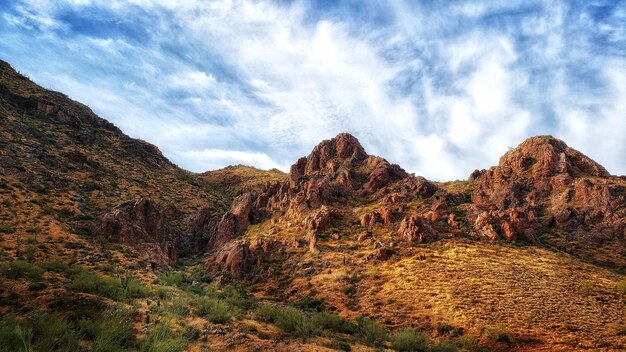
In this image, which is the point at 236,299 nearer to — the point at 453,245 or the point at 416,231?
the point at 416,231

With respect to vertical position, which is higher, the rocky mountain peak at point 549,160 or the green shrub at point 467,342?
the rocky mountain peak at point 549,160

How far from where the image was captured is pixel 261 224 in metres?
50.3

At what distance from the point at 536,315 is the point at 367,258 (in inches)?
604

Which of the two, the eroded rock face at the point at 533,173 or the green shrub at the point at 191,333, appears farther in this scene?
the eroded rock face at the point at 533,173

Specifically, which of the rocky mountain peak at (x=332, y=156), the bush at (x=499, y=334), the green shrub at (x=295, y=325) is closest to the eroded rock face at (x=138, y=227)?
the rocky mountain peak at (x=332, y=156)

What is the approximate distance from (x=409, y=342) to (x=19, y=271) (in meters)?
22.5

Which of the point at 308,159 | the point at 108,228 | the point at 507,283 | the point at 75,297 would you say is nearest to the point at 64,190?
the point at 108,228

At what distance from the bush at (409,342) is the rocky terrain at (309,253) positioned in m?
0.12

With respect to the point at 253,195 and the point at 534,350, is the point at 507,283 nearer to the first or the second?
the point at 534,350

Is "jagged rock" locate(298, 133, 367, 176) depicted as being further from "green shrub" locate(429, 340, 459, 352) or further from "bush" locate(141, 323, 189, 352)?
"bush" locate(141, 323, 189, 352)

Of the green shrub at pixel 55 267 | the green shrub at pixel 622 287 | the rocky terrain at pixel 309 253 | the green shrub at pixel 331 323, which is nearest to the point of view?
the rocky terrain at pixel 309 253

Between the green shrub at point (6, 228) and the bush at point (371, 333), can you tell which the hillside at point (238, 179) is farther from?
the bush at point (371, 333)

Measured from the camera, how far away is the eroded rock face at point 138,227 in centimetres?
3731

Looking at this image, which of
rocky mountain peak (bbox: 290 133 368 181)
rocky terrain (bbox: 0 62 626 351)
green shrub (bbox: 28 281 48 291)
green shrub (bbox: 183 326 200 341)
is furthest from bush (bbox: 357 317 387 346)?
rocky mountain peak (bbox: 290 133 368 181)
